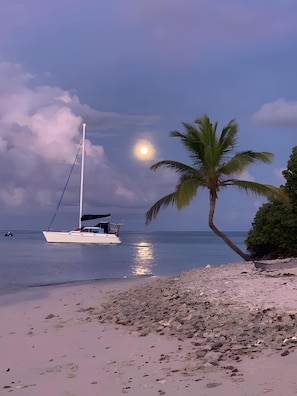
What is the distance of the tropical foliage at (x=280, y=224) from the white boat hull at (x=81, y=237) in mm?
49810

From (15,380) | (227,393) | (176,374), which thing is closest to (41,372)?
(15,380)

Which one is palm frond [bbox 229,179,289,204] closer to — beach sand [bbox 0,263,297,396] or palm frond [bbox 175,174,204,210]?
palm frond [bbox 175,174,204,210]

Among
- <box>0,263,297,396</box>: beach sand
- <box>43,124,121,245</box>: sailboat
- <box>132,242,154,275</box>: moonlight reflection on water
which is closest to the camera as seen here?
<box>0,263,297,396</box>: beach sand

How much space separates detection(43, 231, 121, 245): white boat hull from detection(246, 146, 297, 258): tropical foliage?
4981 cm

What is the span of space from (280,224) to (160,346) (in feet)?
50.3

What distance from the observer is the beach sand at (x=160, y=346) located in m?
5.96

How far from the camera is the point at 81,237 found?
71500 mm

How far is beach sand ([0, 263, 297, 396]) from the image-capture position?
596 centimetres

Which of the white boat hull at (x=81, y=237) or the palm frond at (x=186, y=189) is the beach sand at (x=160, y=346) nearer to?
the palm frond at (x=186, y=189)

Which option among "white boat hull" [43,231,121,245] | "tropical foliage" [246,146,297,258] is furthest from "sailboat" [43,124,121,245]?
"tropical foliage" [246,146,297,258]

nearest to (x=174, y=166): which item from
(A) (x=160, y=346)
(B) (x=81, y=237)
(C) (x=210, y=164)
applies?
(C) (x=210, y=164)

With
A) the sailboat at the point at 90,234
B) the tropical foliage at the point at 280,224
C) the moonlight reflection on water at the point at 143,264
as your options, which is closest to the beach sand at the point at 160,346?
the tropical foliage at the point at 280,224

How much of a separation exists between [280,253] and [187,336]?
609 inches

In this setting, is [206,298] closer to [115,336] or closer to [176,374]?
[115,336]
